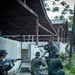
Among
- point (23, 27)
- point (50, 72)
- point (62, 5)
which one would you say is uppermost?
point (62, 5)

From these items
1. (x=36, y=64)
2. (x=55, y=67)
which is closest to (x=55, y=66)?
(x=55, y=67)

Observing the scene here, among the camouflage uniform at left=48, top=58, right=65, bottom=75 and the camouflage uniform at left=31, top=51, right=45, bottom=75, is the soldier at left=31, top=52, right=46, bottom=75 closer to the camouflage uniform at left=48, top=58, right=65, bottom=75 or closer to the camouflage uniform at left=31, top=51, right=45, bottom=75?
the camouflage uniform at left=31, top=51, right=45, bottom=75

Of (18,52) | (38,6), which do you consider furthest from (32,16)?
(18,52)

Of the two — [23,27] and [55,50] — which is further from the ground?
[23,27]

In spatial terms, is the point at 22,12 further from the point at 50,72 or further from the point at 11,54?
the point at 50,72

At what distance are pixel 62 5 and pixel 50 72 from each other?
124ft

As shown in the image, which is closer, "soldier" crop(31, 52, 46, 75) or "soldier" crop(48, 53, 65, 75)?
"soldier" crop(48, 53, 65, 75)

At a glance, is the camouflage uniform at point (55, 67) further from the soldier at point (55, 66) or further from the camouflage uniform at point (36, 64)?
the camouflage uniform at point (36, 64)

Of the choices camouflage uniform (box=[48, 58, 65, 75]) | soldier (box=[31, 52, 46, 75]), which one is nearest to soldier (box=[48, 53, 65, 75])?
camouflage uniform (box=[48, 58, 65, 75])

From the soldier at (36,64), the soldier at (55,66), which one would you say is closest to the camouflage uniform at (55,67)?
the soldier at (55,66)

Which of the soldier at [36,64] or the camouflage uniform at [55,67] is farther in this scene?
the soldier at [36,64]

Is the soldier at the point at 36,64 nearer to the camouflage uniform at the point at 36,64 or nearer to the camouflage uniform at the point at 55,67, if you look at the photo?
the camouflage uniform at the point at 36,64

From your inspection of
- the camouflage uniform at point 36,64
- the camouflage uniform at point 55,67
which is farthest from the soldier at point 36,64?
the camouflage uniform at point 55,67

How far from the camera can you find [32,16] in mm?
16797
